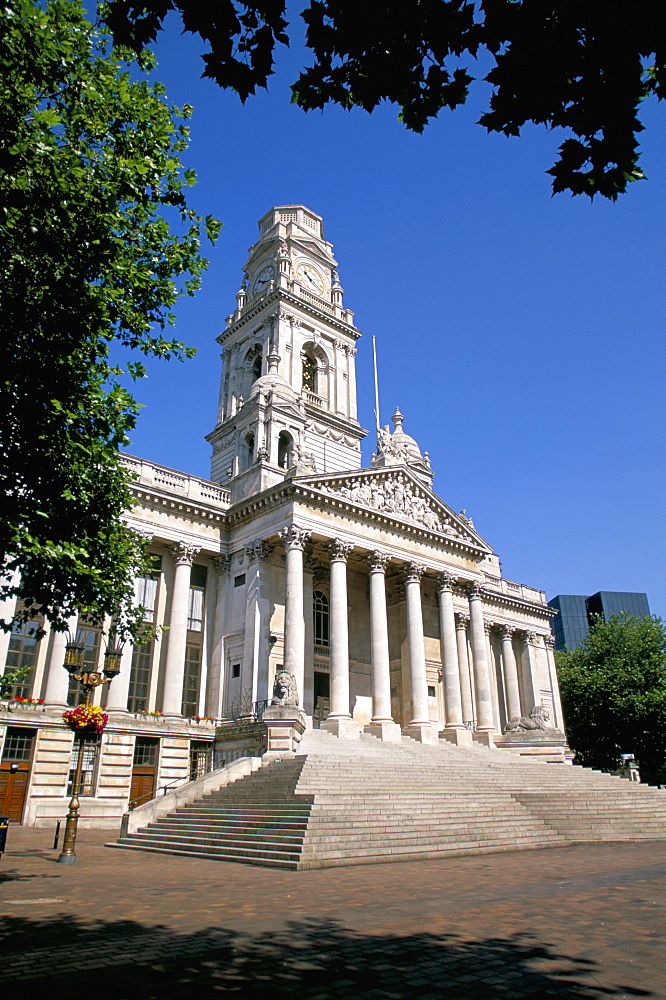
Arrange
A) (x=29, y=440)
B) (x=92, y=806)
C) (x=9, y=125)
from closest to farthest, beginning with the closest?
(x=9, y=125)
(x=29, y=440)
(x=92, y=806)

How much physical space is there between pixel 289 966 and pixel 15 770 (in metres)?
25.7

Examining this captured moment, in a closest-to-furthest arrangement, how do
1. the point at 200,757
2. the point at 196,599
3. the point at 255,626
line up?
the point at 200,757, the point at 255,626, the point at 196,599

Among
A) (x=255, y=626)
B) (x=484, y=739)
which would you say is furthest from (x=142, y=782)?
(x=484, y=739)

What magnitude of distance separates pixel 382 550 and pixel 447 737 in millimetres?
11024

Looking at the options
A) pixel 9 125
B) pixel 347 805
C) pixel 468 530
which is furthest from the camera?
pixel 468 530

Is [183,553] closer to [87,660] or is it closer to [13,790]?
[87,660]

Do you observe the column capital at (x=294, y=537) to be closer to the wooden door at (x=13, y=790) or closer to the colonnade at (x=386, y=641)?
the colonnade at (x=386, y=641)

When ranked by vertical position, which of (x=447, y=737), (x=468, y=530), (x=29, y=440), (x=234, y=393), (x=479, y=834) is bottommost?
(x=479, y=834)

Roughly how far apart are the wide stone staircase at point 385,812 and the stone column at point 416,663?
3859 millimetres

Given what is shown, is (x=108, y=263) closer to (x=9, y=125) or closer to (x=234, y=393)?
(x=9, y=125)

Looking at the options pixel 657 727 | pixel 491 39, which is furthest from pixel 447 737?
pixel 491 39

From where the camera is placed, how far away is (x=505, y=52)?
606 cm

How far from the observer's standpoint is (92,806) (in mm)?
29438

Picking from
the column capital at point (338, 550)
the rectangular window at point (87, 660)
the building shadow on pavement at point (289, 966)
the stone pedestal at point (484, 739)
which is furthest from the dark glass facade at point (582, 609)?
the building shadow on pavement at point (289, 966)
